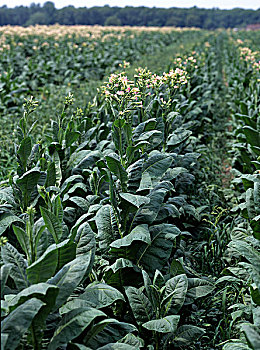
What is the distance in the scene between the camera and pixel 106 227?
9.00 feet

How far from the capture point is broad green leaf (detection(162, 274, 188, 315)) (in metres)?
2.39

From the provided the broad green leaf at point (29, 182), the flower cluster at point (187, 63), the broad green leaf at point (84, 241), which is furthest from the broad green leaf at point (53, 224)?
the flower cluster at point (187, 63)

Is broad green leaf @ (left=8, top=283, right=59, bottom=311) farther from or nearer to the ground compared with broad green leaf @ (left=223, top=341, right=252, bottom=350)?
farther from the ground

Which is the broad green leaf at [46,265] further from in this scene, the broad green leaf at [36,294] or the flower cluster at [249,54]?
Result: the flower cluster at [249,54]

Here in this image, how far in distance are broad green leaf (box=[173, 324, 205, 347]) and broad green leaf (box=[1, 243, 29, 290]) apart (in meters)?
1.07

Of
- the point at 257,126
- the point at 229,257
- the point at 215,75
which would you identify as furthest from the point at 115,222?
the point at 215,75

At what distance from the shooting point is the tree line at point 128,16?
53906mm

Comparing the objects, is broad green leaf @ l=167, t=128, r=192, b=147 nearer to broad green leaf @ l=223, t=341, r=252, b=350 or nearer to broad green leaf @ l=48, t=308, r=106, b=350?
broad green leaf @ l=223, t=341, r=252, b=350

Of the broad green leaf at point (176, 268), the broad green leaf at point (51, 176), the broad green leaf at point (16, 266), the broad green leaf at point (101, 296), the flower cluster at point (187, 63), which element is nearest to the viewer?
the broad green leaf at point (16, 266)

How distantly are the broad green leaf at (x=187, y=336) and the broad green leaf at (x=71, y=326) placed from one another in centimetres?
79

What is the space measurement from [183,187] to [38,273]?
244 cm

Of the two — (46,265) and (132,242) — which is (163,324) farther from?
(46,265)

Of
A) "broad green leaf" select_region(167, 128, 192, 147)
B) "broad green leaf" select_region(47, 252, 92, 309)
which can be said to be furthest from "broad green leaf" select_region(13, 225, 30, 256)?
"broad green leaf" select_region(167, 128, 192, 147)

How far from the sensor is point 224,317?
2.70 m
